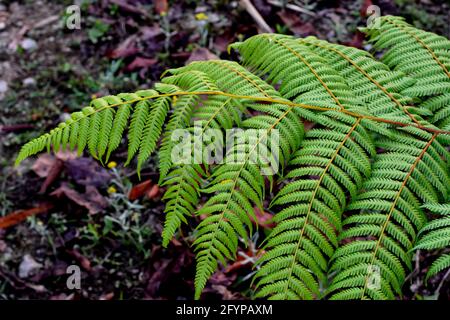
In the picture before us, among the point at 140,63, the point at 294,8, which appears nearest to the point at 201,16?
the point at 140,63

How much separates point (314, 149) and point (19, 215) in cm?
245

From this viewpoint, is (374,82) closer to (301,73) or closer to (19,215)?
(301,73)

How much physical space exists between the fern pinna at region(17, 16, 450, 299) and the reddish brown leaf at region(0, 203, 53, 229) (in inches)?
64.4

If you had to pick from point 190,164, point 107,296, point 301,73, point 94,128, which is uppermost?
point 301,73

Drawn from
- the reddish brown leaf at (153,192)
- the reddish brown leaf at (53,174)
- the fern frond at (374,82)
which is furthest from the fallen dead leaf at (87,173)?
the fern frond at (374,82)

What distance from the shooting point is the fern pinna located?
5.67ft

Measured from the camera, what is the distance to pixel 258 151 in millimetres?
1846

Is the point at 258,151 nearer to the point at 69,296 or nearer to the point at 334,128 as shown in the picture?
the point at 334,128

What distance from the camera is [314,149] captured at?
1891 millimetres

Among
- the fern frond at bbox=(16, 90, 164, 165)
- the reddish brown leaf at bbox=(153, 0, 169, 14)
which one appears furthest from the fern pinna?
the reddish brown leaf at bbox=(153, 0, 169, 14)

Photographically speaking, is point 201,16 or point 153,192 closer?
point 153,192

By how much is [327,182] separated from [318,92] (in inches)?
17.4

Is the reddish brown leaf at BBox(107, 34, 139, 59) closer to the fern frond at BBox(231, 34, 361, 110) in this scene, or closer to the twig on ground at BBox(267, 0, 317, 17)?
the twig on ground at BBox(267, 0, 317, 17)
